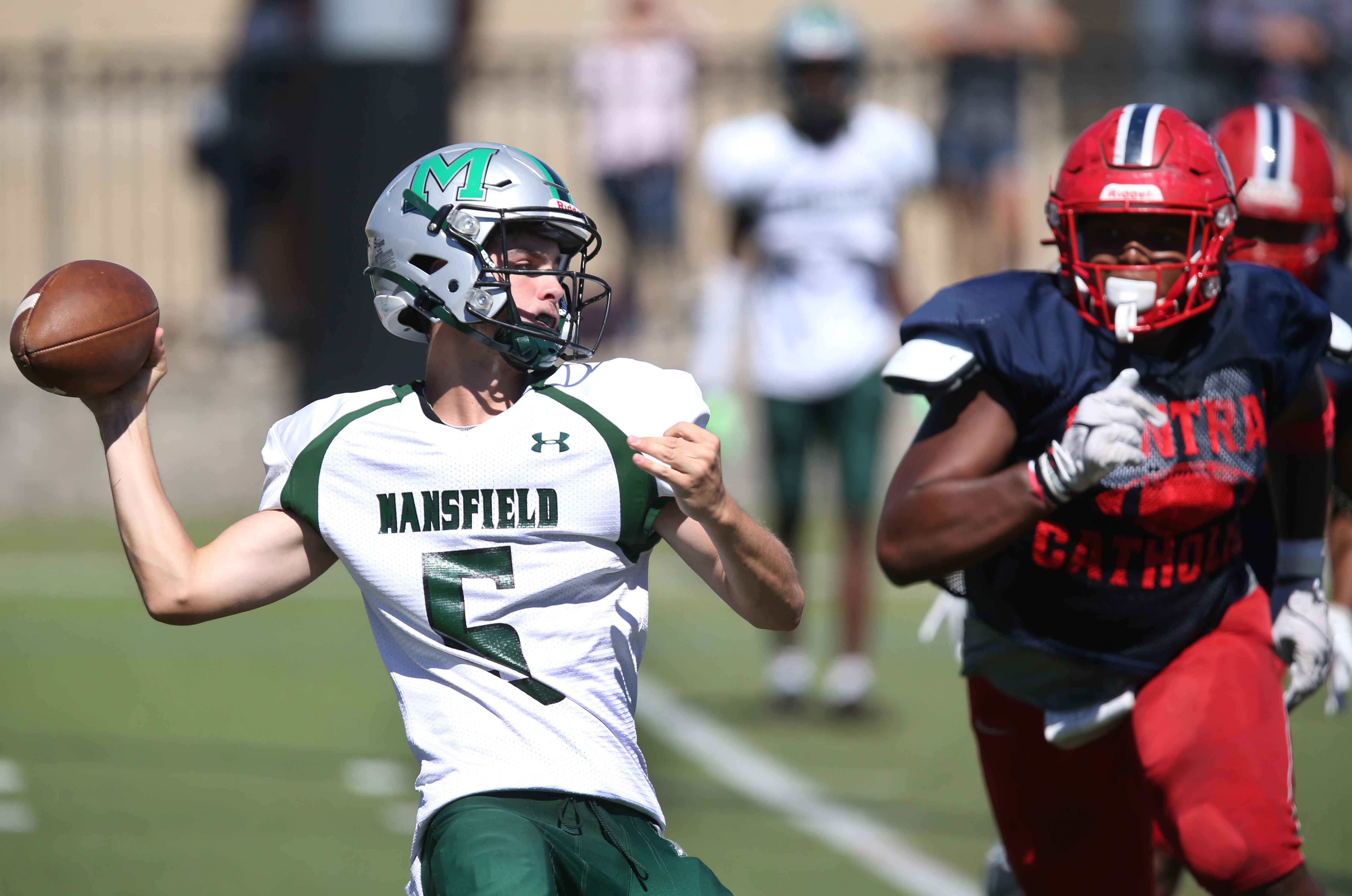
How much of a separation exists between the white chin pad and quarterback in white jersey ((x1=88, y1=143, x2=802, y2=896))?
2.80 feet

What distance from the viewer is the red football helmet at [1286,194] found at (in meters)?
4.27

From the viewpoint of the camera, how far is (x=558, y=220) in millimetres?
3119

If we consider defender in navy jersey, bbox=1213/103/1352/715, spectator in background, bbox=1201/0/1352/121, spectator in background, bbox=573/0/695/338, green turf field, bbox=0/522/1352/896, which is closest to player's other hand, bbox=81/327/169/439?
green turf field, bbox=0/522/1352/896

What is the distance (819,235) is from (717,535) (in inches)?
171

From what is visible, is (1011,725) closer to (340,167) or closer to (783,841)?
(783,841)

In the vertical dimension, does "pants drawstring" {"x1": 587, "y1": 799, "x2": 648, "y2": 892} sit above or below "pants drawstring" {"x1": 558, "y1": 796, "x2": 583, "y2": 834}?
below

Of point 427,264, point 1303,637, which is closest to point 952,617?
point 1303,637

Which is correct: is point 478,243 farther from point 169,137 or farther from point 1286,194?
point 169,137

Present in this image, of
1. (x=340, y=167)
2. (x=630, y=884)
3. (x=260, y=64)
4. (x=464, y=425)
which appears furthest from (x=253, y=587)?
(x=260, y=64)

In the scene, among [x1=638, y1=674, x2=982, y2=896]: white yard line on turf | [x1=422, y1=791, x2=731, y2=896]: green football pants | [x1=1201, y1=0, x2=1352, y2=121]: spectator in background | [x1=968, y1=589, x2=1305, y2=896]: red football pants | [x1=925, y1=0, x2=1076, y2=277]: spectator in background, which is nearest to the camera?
[x1=422, y1=791, x2=731, y2=896]: green football pants

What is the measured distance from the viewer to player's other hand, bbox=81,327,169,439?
3129 millimetres

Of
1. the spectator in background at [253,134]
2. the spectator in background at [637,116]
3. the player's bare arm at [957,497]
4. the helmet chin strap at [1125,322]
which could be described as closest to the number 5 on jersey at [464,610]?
the player's bare arm at [957,497]

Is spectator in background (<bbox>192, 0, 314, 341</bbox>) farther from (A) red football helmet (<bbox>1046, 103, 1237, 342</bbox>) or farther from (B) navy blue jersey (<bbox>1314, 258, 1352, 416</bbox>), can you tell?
(A) red football helmet (<bbox>1046, 103, 1237, 342</bbox>)

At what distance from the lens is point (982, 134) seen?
12523 millimetres
